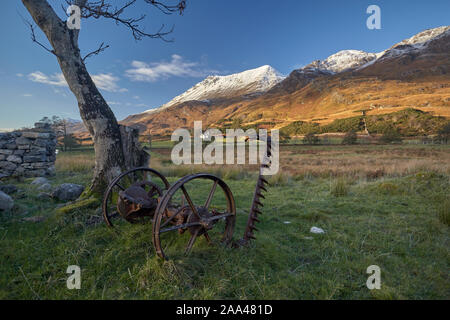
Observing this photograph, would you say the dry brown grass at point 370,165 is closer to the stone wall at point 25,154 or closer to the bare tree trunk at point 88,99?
the bare tree trunk at point 88,99

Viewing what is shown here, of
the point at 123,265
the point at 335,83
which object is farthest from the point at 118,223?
the point at 335,83

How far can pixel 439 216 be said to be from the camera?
16.5 ft

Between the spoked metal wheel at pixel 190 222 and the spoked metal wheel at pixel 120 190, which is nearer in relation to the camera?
the spoked metal wheel at pixel 190 222

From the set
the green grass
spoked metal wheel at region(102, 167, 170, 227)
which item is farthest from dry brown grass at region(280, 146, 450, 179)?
spoked metal wheel at region(102, 167, 170, 227)

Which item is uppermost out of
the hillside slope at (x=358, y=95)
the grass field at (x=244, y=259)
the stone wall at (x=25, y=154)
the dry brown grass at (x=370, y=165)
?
the hillside slope at (x=358, y=95)

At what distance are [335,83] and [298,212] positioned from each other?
17439cm

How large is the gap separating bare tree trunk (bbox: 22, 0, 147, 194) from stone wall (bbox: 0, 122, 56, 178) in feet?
26.8

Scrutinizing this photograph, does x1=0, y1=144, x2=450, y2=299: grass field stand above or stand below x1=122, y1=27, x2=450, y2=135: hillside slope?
below

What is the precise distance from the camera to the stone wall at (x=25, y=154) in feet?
34.2

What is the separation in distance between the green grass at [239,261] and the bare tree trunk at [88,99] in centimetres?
116

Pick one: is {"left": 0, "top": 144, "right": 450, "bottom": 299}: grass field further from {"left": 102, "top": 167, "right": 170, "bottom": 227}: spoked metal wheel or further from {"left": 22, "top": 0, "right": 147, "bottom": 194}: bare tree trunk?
{"left": 22, "top": 0, "right": 147, "bottom": 194}: bare tree trunk

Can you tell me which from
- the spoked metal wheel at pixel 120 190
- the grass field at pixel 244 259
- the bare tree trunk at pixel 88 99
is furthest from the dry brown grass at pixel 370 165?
the bare tree trunk at pixel 88 99

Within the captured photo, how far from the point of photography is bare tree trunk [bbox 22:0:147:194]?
5027 mm
